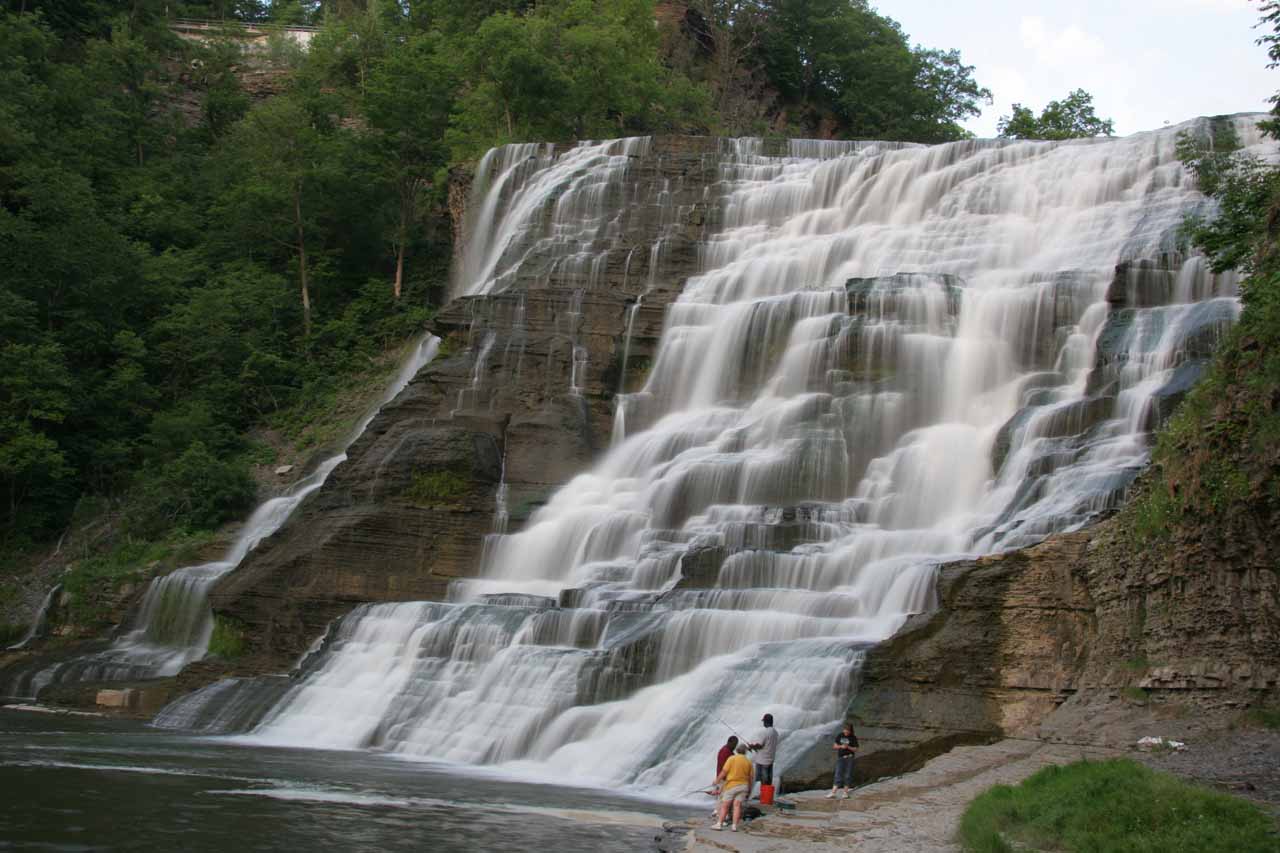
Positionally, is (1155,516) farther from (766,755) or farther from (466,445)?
A: (466,445)

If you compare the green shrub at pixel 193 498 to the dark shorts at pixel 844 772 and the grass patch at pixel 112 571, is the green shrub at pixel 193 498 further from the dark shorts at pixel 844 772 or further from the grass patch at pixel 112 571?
the dark shorts at pixel 844 772

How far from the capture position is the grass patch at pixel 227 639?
31.2 m

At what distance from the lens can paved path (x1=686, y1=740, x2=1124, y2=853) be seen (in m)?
13.2

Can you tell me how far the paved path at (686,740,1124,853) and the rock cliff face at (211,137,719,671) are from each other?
1565 cm

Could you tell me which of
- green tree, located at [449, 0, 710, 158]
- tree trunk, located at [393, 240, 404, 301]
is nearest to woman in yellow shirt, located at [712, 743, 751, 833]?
tree trunk, located at [393, 240, 404, 301]

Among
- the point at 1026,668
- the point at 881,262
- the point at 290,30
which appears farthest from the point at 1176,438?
the point at 290,30

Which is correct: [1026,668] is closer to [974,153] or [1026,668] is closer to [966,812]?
[966,812]

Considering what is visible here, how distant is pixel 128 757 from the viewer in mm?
20938

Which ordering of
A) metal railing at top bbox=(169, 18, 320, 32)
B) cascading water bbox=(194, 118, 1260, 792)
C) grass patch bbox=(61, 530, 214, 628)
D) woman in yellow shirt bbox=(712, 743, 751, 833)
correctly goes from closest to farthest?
woman in yellow shirt bbox=(712, 743, 751, 833) < cascading water bbox=(194, 118, 1260, 792) < grass patch bbox=(61, 530, 214, 628) < metal railing at top bbox=(169, 18, 320, 32)

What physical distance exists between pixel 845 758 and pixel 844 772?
220 millimetres

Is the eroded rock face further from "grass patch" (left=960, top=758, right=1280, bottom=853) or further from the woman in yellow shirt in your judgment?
"grass patch" (left=960, top=758, right=1280, bottom=853)

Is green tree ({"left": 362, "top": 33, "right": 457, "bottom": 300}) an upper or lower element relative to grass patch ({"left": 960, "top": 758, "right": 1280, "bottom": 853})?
upper

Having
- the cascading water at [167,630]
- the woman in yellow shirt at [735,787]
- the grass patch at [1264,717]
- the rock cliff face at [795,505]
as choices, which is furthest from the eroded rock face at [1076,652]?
the cascading water at [167,630]

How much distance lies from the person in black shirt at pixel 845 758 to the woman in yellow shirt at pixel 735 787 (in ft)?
6.91
